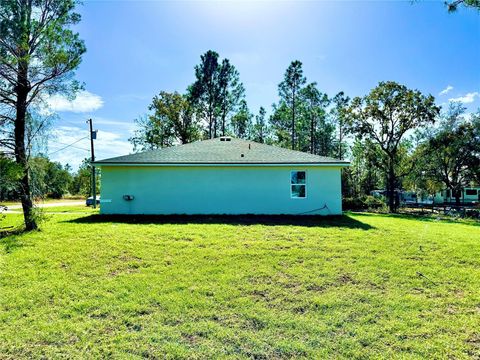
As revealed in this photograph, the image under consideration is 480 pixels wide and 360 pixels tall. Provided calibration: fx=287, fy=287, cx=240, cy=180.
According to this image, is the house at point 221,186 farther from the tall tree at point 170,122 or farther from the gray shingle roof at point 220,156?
the tall tree at point 170,122

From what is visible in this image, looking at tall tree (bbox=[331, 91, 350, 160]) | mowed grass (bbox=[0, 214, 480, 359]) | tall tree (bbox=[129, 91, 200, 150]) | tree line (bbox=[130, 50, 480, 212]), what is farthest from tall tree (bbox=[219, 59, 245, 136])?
mowed grass (bbox=[0, 214, 480, 359])

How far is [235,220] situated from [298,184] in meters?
3.48

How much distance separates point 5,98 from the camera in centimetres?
890

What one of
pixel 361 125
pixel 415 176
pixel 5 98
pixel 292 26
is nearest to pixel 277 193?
pixel 292 26

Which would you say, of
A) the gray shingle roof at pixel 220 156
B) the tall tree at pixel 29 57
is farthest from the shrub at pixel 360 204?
the tall tree at pixel 29 57

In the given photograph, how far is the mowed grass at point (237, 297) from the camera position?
140 inches

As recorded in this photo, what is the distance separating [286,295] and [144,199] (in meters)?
9.07

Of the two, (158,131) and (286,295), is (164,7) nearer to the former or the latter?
(286,295)

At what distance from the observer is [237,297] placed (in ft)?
15.3

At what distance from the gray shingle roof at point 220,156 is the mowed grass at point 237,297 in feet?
15.8

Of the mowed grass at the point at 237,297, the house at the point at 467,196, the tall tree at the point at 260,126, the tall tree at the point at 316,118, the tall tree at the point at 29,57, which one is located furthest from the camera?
the house at the point at 467,196

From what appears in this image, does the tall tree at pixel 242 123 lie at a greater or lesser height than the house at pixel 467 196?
greater

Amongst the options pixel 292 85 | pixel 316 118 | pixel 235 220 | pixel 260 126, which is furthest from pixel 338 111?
pixel 235 220

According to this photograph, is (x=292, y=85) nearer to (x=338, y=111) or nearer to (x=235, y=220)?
(x=338, y=111)
